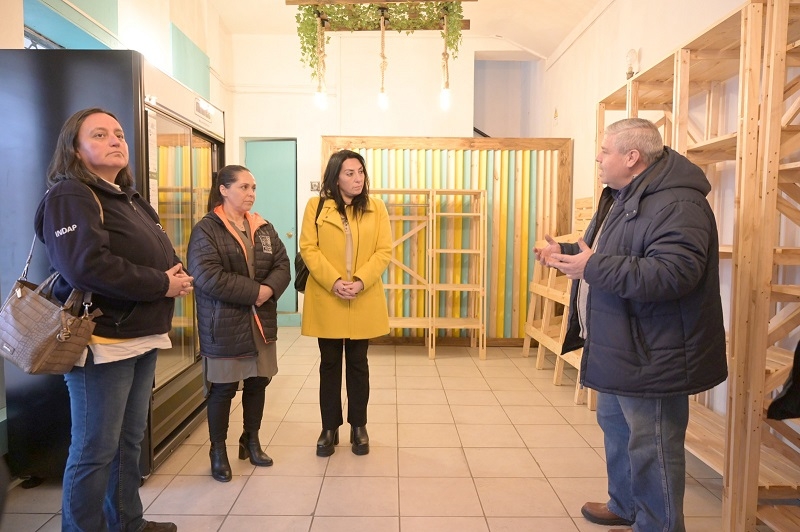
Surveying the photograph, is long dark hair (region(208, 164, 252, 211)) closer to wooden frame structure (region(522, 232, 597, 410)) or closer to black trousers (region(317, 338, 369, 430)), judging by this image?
black trousers (region(317, 338, 369, 430))

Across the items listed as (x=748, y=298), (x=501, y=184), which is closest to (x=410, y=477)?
(x=748, y=298)

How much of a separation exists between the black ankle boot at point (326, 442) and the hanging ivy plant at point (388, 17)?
3478 mm

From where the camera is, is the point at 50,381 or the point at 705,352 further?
the point at 50,381

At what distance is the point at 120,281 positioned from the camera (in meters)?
1.78

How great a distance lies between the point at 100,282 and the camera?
175cm

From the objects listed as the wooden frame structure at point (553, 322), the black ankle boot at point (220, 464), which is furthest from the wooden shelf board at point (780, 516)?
the black ankle boot at point (220, 464)

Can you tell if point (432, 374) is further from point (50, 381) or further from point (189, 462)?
point (50, 381)

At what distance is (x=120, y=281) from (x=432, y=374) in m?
3.47

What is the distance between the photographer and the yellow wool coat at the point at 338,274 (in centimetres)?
288

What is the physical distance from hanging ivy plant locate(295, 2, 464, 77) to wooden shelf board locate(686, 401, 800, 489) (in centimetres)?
379

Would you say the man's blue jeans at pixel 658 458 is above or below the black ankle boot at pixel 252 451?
above

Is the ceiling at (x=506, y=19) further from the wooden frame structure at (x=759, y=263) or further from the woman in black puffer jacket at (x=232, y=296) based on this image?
the woman in black puffer jacket at (x=232, y=296)

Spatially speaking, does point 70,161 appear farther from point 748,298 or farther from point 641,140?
point 748,298

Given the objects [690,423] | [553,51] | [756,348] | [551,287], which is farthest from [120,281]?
[553,51]
